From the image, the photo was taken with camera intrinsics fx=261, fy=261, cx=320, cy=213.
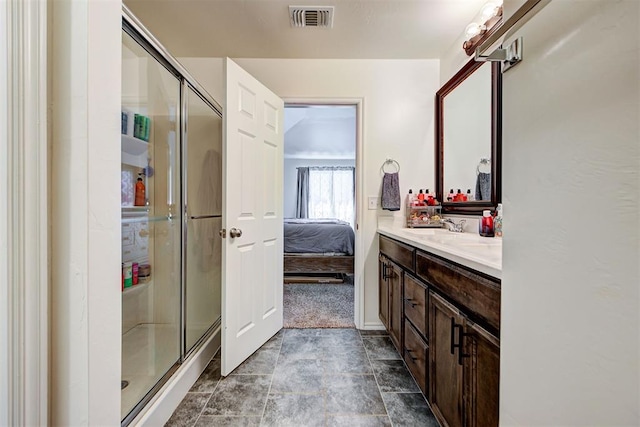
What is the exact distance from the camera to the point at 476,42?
160 cm

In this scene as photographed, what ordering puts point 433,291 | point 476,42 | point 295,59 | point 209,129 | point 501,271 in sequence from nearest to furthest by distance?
1. point 501,271
2. point 433,291
3. point 476,42
4. point 209,129
5. point 295,59

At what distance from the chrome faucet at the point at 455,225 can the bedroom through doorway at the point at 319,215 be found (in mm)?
741

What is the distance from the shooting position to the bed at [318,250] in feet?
11.6

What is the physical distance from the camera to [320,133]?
5.55 metres

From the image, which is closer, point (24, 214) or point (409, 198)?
point (24, 214)

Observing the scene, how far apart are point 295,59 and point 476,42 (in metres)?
1.35

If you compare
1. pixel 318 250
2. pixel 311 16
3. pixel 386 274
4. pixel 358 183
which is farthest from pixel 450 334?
pixel 318 250

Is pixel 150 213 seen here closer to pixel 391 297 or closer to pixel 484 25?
pixel 391 297

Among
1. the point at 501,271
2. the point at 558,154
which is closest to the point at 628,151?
the point at 558,154

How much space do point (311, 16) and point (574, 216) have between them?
1.87m

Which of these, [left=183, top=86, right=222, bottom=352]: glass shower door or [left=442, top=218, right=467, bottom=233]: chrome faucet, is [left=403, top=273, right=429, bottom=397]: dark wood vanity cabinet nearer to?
[left=442, top=218, right=467, bottom=233]: chrome faucet

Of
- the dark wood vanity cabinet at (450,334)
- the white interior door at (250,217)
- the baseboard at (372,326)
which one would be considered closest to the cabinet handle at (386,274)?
the dark wood vanity cabinet at (450,334)

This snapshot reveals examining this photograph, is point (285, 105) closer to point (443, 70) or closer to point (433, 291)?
point (443, 70)

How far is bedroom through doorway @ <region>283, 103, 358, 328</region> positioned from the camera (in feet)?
8.61
